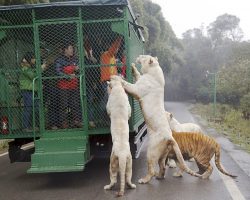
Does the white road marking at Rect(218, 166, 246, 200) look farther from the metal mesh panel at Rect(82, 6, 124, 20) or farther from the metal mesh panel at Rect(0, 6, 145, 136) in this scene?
the metal mesh panel at Rect(82, 6, 124, 20)

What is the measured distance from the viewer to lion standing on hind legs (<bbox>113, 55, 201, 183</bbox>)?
22.9ft

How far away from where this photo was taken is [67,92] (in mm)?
7828

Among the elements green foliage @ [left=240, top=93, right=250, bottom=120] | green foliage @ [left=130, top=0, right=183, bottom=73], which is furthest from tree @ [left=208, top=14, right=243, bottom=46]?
green foliage @ [left=240, top=93, right=250, bottom=120]

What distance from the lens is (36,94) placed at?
25.8 ft

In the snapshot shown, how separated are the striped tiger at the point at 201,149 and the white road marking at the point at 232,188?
0.14 metres

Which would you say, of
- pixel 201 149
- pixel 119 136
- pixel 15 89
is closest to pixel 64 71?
pixel 15 89

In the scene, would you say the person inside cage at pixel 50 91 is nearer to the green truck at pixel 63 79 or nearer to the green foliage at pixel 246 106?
the green truck at pixel 63 79

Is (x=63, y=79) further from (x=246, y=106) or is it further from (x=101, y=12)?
(x=246, y=106)

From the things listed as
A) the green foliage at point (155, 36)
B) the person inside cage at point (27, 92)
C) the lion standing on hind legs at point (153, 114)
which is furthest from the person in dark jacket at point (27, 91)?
the green foliage at point (155, 36)

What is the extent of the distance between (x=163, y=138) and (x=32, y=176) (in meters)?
2.88

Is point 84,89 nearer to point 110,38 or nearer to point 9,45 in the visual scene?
point 110,38

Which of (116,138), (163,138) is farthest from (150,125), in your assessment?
(116,138)

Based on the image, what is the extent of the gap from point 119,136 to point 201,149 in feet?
5.03

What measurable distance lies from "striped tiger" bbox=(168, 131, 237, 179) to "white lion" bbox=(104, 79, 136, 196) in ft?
3.09
